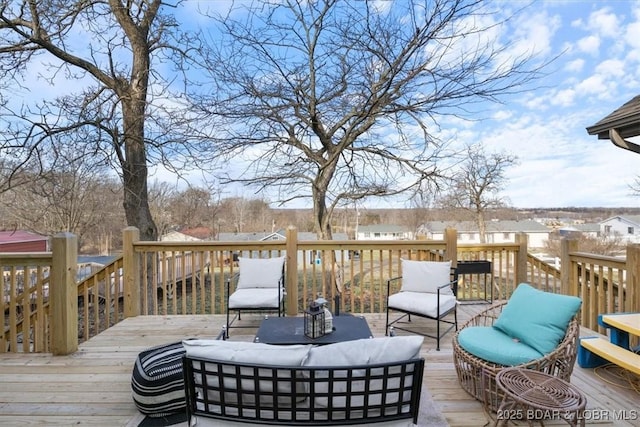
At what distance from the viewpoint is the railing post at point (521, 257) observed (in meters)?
4.87

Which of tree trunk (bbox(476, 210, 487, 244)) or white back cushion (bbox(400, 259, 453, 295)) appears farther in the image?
tree trunk (bbox(476, 210, 487, 244))

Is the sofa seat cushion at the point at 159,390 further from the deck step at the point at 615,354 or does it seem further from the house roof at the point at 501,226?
the house roof at the point at 501,226

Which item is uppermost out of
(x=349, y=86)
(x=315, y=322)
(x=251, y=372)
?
(x=349, y=86)

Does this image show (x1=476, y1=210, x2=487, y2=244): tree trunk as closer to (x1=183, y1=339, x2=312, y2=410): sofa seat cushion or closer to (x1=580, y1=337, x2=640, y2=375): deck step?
(x1=580, y1=337, x2=640, y2=375): deck step

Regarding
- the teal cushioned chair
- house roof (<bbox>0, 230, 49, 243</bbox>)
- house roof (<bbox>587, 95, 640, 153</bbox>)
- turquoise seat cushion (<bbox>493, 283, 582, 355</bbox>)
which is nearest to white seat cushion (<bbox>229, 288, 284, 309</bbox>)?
the teal cushioned chair

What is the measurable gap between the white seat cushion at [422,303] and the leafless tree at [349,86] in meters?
3.52

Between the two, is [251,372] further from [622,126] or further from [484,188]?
[484,188]

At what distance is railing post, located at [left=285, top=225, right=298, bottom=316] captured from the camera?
4.20 m

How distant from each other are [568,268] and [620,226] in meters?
10.2

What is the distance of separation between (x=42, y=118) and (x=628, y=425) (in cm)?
737

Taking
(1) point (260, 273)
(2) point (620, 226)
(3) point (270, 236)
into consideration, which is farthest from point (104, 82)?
(2) point (620, 226)

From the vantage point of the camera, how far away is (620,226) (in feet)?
37.4

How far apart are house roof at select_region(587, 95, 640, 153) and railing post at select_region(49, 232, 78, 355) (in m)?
6.20

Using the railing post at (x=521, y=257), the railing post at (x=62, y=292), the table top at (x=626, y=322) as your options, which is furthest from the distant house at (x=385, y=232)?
the railing post at (x=62, y=292)
